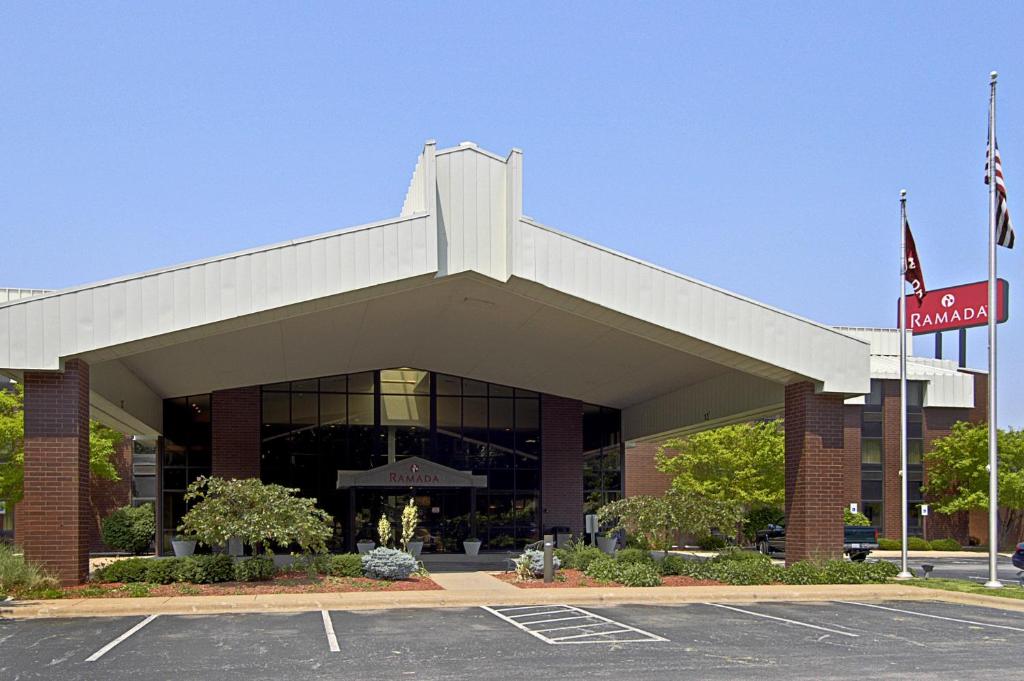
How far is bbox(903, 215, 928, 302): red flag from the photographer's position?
82.7ft

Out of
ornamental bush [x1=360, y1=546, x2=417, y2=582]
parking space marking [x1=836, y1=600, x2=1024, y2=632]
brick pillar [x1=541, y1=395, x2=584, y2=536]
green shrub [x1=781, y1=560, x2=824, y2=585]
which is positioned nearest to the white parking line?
ornamental bush [x1=360, y1=546, x2=417, y2=582]

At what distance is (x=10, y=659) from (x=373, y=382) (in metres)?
21.6

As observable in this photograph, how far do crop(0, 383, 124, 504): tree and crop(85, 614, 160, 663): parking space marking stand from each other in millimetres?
18354

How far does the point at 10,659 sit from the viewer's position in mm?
12750

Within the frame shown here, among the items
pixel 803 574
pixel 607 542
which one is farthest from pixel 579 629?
pixel 607 542

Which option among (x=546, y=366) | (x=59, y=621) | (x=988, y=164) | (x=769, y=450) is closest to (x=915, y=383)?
(x=769, y=450)

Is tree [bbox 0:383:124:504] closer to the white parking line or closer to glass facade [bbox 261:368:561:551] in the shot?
glass facade [bbox 261:368:561:551]

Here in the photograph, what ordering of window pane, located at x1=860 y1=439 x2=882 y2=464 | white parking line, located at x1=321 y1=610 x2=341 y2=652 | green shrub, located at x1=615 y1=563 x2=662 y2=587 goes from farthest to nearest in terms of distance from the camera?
Answer: window pane, located at x1=860 y1=439 x2=882 y2=464 → green shrub, located at x1=615 y1=563 x2=662 y2=587 → white parking line, located at x1=321 y1=610 x2=341 y2=652

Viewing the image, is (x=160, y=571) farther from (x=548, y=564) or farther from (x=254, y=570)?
(x=548, y=564)

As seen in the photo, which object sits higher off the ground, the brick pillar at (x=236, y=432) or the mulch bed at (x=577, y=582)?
the brick pillar at (x=236, y=432)

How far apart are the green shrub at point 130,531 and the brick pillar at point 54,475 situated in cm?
1785

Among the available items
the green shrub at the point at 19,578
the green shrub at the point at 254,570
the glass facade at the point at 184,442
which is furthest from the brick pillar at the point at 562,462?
the green shrub at the point at 19,578

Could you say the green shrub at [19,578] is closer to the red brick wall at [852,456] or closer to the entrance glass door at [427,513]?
the entrance glass door at [427,513]

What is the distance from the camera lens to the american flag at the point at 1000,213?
22.4m
